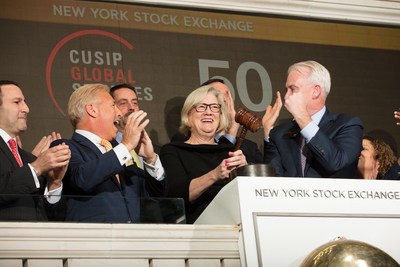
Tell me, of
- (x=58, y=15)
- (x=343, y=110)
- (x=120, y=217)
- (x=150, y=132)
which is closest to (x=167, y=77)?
(x=150, y=132)

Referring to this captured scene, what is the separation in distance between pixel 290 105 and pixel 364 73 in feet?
7.34

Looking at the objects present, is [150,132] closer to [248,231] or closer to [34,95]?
[34,95]

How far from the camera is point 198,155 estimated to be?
492 centimetres

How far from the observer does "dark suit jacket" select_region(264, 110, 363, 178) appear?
4.47 meters

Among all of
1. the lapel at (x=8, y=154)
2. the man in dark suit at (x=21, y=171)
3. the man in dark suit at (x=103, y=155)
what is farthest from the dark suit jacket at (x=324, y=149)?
the lapel at (x=8, y=154)

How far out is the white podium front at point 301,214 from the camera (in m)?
3.72

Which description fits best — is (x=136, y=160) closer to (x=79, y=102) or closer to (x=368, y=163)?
(x=79, y=102)

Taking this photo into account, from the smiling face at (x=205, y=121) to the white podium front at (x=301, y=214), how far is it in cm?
101

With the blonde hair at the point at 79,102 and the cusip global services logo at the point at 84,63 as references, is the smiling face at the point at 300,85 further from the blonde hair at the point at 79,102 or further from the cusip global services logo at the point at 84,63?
the cusip global services logo at the point at 84,63

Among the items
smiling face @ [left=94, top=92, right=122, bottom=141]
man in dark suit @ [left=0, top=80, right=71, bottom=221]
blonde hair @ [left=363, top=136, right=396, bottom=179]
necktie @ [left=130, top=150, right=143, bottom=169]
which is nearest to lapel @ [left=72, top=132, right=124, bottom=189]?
smiling face @ [left=94, top=92, right=122, bottom=141]

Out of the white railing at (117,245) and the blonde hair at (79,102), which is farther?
the blonde hair at (79,102)

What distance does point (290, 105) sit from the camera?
4695 millimetres

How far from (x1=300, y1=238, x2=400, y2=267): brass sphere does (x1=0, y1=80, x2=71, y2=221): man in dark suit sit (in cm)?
97

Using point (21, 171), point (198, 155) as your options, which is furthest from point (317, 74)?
point (21, 171)
